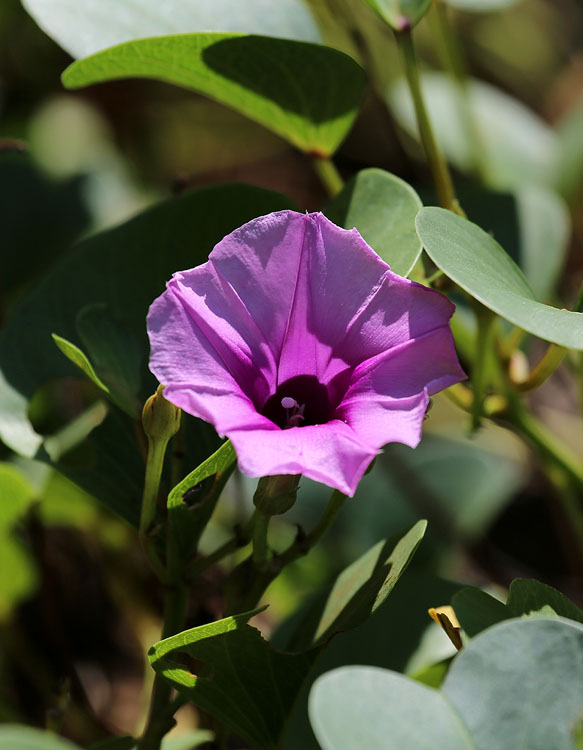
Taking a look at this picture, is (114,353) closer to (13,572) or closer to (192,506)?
(192,506)

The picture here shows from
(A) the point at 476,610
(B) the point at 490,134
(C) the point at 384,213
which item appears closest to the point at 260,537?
(A) the point at 476,610

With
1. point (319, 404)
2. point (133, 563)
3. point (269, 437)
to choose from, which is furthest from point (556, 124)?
point (269, 437)

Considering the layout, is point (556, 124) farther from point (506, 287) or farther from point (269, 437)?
point (269, 437)

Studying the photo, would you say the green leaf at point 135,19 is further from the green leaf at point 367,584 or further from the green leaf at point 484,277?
the green leaf at point 367,584

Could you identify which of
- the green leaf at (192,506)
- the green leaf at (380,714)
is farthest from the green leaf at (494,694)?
the green leaf at (192,506)

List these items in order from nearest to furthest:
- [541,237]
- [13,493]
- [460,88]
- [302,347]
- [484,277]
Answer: [484,277] → [302,347] → [13,493] → [541,237] → [460,88]

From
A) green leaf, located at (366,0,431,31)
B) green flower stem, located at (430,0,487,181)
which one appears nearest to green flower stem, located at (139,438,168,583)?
green leaf, located at (366,0,431,31)

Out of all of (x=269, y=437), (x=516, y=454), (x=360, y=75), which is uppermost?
(x=360, y=75)

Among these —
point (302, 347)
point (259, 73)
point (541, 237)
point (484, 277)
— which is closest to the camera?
point (484, 277)
